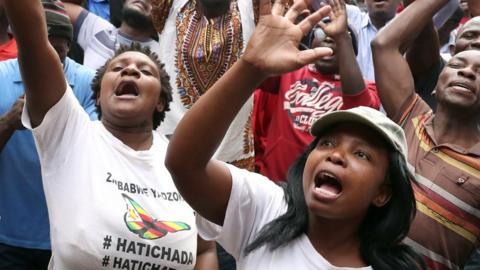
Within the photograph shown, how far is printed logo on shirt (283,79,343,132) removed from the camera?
14.4 ft

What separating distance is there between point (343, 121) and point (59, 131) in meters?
1.17

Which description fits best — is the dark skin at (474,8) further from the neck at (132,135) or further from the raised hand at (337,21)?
the neck at (132,135)

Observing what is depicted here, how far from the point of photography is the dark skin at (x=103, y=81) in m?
2.86

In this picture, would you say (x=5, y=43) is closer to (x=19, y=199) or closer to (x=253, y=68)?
(x=19, y=199)

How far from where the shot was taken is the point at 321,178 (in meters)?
2.53

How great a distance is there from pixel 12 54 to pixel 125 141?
1.57m

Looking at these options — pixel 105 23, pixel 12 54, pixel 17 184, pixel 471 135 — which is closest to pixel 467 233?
pixel 471 135

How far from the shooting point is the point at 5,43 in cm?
487

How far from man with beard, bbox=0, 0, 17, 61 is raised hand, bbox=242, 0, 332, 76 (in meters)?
2.76

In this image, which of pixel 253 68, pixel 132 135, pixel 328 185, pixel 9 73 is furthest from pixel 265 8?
pixel 9 73

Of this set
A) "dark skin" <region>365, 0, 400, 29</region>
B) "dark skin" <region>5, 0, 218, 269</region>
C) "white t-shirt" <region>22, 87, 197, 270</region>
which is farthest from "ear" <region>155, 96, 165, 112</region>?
"dark skin" <region>365, 0, 400, 29</region>


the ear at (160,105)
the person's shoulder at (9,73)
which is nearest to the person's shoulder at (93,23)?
the person's shoulder at (9,73)

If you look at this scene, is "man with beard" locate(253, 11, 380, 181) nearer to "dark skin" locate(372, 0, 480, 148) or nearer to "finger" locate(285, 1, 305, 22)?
"dark skin" locate(372, 0, 480, 148)

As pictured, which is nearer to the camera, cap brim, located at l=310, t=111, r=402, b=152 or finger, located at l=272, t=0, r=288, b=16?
finger, located at l=272, t=0, r=288, b=16
